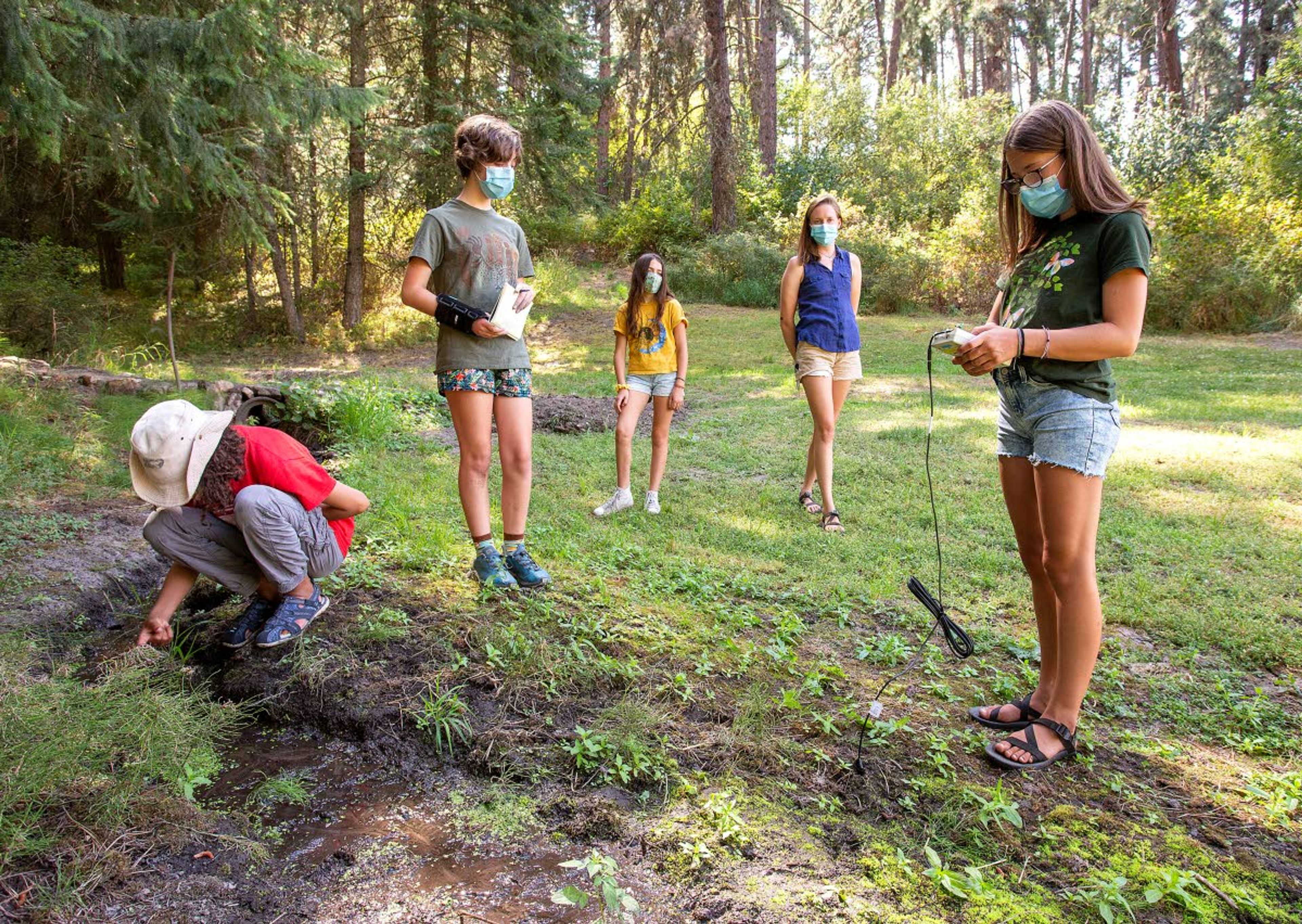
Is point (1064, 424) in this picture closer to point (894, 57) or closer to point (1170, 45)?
point (1170, 45)

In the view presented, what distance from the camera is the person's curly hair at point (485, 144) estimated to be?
3.41 meters

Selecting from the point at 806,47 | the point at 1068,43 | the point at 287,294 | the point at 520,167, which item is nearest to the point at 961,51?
the point at 1068,43

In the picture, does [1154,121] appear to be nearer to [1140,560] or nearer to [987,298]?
[987,298]

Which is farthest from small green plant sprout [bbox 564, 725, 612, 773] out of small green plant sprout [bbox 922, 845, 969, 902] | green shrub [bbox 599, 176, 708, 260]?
green shrub [bbox 599, 176, 708, 260]

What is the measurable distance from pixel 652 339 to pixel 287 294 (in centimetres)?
1068

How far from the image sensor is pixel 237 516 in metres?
2.96

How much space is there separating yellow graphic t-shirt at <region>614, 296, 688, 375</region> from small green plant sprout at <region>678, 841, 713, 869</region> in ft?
11.1

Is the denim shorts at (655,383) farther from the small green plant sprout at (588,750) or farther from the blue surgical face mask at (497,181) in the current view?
the small green plant sprout at (588,750)

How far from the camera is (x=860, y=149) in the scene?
22.4 meters

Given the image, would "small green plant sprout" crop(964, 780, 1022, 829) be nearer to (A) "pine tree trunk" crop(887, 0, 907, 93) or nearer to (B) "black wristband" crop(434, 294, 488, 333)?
(B) "black wristband" crop(434, 294, 488, 333)

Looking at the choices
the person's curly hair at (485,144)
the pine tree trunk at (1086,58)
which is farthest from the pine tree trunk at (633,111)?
the person's curly hair at (485,144)

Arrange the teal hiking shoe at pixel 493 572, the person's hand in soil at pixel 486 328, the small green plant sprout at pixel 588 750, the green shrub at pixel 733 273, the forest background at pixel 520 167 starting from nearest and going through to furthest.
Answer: the small green plant sprout at pixel 588 750
the person's hand in soil at pixel 486 328
the teal hiking shoe at pixel 493 572
the forest background at pixel 520 167
the green shrub at pixel 733 273

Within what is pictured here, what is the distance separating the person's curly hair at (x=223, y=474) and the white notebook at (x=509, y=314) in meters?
1.09

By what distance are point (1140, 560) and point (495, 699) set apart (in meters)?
3.53
